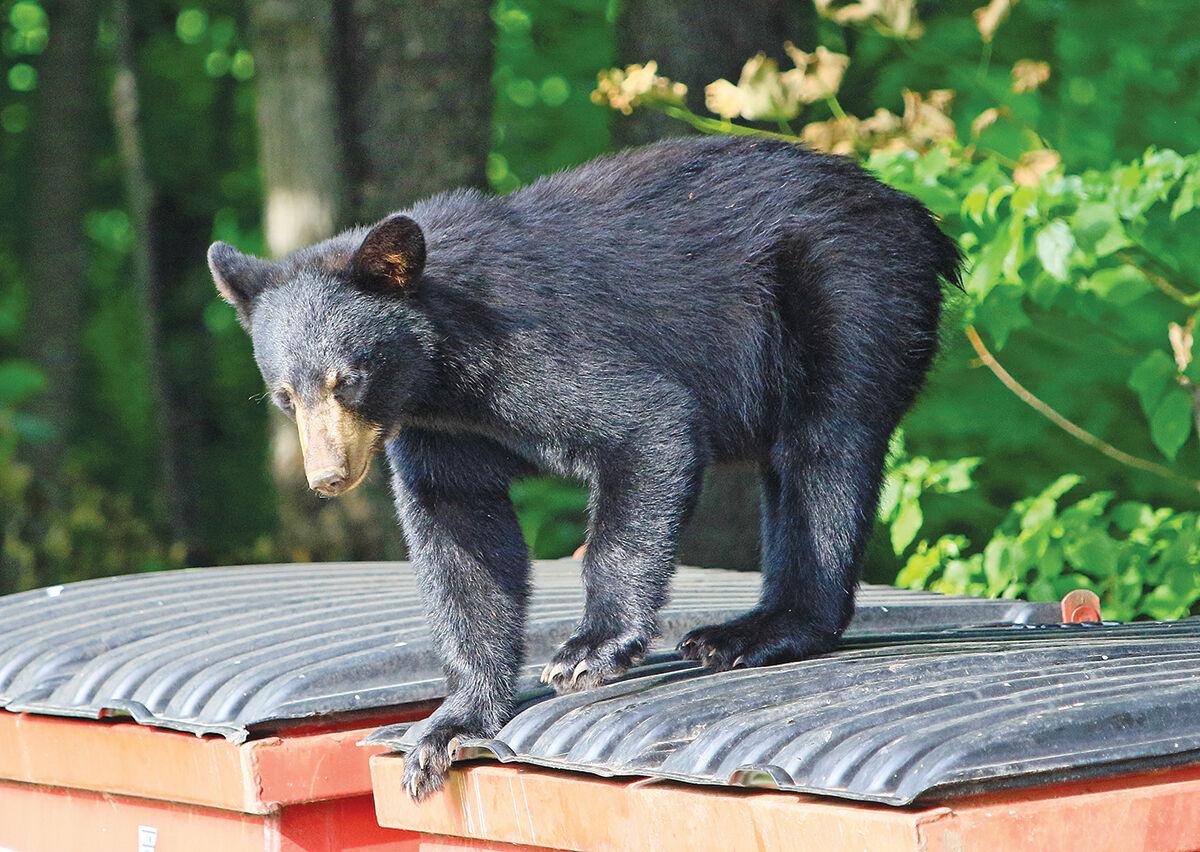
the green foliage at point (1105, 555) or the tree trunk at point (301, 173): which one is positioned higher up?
the tree trunk at point (301, 173)

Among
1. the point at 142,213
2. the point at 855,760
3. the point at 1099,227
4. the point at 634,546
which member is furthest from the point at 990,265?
the point at 142,213

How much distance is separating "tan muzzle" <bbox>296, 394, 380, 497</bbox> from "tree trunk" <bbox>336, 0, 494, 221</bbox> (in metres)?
4.45

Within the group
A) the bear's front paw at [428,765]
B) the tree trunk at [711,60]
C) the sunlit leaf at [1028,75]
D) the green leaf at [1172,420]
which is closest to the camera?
the bear's front paw at [428,765]

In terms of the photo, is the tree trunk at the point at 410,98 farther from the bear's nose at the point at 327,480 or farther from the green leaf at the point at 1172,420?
the bear's nose at the point at 327,480

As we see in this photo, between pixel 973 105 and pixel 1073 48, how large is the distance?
0.52 meters

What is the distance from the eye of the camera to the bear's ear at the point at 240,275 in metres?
3.40

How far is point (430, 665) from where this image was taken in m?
3.66

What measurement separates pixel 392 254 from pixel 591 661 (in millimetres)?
958

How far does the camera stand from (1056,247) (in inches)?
174

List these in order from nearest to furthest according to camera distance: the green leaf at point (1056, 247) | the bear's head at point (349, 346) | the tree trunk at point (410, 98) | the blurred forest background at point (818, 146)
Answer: the bear's head at point (349, 346) → the green leaf at point (1056, 247) → the blurred forest background at point (818, 146) → the tree trunk at point (410, 98)

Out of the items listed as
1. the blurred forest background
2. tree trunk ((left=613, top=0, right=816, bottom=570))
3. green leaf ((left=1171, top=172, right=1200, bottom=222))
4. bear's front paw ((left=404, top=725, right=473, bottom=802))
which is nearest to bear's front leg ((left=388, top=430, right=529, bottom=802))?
bear's front paw ((left=404, top=725, right=473, bottom=802))

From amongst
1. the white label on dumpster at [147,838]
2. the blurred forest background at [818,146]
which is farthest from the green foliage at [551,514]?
the white label on dumpster at [147,838]

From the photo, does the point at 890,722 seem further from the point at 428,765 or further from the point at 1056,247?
the point at 1056,247

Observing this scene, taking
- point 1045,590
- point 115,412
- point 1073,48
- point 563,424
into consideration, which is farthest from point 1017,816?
point 115,412
